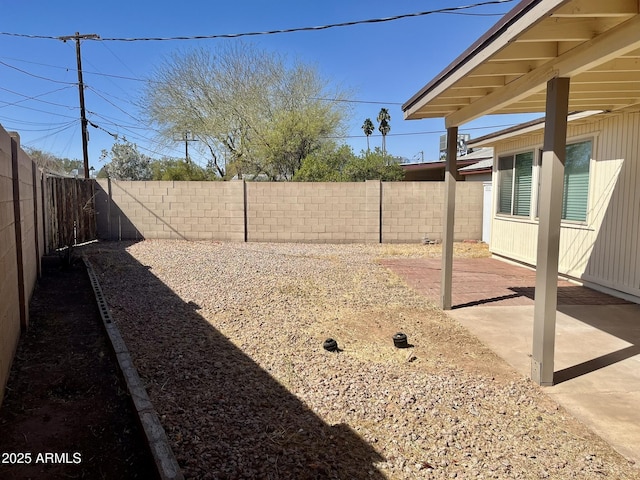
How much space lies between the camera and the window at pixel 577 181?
735 centimetres

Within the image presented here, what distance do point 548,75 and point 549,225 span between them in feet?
3.98

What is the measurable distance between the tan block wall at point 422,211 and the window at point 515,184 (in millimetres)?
3197

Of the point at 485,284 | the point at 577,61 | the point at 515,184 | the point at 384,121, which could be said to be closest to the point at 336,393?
the point at 577,61

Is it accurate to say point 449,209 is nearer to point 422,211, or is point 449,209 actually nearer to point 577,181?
point 577,181

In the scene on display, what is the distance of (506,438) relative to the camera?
9.48ft

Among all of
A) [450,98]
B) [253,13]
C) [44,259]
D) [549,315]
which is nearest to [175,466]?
[549,315]

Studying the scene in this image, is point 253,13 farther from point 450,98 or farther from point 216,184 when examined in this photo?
point 450,98

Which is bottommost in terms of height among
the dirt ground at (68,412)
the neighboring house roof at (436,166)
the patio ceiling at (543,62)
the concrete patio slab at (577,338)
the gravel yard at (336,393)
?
the dirt ground at (68,412)

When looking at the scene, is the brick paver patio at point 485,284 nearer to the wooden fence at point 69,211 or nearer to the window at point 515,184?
the window at point 515,184

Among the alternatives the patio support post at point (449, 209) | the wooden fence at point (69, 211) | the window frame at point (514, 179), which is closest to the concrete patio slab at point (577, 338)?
the patio support post at point (449, 209)

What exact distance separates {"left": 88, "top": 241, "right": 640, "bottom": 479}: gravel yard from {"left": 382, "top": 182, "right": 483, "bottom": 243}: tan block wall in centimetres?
681

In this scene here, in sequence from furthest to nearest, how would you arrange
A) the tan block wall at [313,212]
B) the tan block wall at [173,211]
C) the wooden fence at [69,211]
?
the tan block wall at [313,212] → the tan block wall at [173,211] → the wooden fence at [69,211]

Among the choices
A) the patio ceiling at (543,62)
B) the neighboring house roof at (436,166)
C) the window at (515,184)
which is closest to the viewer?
Answer: the patio ceiling at (543,62)

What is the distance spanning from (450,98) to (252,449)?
13.5 feet
